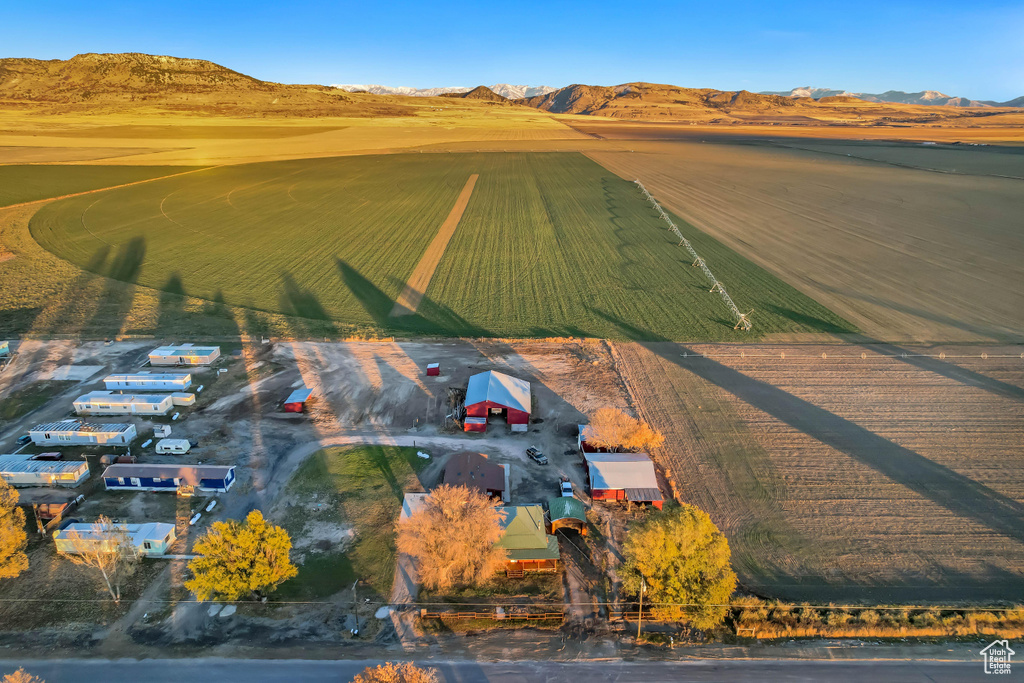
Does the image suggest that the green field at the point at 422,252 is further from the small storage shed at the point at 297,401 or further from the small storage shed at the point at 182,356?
the small storage shed at the point at 297,401

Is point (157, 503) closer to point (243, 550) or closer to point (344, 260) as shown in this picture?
point (243, 550)

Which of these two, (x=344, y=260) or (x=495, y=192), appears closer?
(x=344, y=260)

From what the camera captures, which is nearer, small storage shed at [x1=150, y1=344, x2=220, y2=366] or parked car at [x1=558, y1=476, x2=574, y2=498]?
parked car at [x1=558, y1=476, x2=574, y2=498]

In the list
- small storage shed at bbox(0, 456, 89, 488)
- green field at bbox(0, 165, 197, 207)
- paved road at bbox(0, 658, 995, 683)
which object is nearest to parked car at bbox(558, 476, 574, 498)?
paved road at bbox(0, 658, 995, 683)

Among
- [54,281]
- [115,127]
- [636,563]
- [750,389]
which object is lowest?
[636,563]

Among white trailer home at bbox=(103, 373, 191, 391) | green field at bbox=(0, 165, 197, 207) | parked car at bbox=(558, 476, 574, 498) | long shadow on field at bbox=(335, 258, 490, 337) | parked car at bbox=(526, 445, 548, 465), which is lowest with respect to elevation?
parked car at bbox=(558, 476, 574, 498)

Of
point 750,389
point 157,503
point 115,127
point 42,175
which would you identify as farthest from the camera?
point 115,127

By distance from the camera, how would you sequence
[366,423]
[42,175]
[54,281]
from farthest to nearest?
A: [42,175], [54,281], [366,423]

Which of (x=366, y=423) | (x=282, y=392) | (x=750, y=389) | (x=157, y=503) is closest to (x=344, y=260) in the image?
(x=282, y=392)

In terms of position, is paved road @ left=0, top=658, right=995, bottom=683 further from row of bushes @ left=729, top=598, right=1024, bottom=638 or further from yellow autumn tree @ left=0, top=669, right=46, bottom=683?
row of bushes @ left=729, top=598, right=1024, bottom=638
